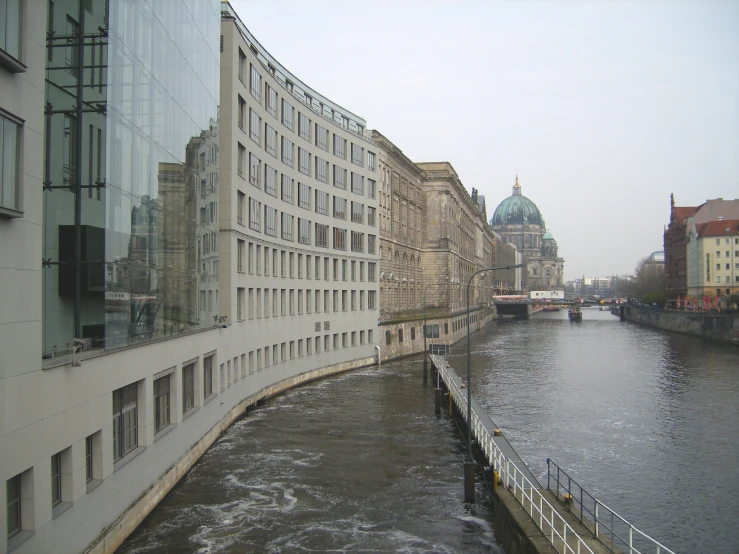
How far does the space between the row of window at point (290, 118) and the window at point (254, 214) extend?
15.1 feet

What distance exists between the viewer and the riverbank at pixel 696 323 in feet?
295

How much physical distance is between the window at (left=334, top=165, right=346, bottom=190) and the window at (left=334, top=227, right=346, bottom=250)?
3688 mm

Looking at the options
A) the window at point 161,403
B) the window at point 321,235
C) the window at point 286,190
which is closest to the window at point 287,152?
the window at point 286,190

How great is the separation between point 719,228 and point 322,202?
96798mm

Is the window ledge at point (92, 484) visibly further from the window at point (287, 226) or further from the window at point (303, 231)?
the window at point (303, 231)

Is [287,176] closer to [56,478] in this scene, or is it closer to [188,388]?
[188,388]

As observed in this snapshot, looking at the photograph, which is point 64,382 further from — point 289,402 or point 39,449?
point 289,402

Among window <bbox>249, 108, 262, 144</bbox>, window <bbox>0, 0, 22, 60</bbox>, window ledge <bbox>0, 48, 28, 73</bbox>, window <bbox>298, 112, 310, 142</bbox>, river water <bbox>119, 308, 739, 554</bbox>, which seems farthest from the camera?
window <bbox>298, 112, 310, 142</bbox>

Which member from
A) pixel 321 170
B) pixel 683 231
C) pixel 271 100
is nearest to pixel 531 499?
pixel 271 100

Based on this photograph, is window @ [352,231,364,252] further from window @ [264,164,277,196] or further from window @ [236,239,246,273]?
window @ [236,239,246,273]

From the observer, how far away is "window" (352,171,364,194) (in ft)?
200

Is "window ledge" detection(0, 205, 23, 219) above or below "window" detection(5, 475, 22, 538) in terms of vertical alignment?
above

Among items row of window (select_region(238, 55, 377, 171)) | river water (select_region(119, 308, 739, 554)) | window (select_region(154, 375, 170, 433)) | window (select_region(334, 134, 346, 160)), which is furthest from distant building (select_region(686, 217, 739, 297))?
window (select_region(154, 375, 170, 433))

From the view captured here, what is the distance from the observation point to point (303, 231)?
51.6m
